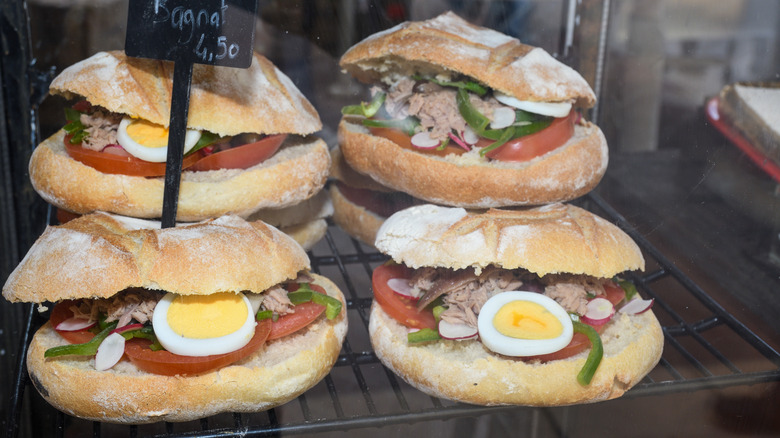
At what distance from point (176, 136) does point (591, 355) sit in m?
1.62

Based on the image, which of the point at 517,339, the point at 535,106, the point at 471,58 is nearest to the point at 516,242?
the point at 517,339

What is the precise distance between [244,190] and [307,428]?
1.04 metres

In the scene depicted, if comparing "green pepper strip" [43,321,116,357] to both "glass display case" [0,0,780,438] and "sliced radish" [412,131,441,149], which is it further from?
"sliced radish" [412,131,441,149]

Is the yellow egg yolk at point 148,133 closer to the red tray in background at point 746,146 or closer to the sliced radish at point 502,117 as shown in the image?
the sliced radish at point 502,117

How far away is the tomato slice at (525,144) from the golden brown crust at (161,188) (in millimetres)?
430

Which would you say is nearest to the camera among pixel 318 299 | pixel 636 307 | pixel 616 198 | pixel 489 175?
pixel 318 299

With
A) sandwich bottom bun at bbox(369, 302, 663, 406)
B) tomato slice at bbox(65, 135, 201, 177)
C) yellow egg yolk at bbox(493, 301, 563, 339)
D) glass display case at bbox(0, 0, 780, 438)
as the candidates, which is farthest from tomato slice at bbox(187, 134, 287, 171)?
yellow egg yolk at bbox(493, 301, 563, 339)

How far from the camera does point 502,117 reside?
9.55 feet

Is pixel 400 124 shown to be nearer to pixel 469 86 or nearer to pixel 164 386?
pixel 469 86

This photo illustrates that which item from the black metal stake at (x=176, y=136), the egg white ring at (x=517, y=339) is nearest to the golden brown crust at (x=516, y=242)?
the egg white ring at (x=517, y=339)

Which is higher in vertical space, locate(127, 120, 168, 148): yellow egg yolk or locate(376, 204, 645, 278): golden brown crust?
locate(127, 120, 168, 148): yellow egg yolk

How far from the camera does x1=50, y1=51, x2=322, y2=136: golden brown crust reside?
268cm

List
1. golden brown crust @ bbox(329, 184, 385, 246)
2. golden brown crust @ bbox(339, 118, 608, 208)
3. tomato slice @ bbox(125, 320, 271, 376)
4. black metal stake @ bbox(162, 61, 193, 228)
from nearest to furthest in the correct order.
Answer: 1. tomato slice @ bbox(125, 320, 271, 376)
2. black metal stake @ bbox(162, 61, 193, 228)
3. golden brown crust @ bbox(339, 118, 608, 208)
4. golden brown crust @ bbox(329, 184, 385, 246)

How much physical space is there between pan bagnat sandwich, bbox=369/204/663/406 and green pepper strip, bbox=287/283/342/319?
17 centimetres
